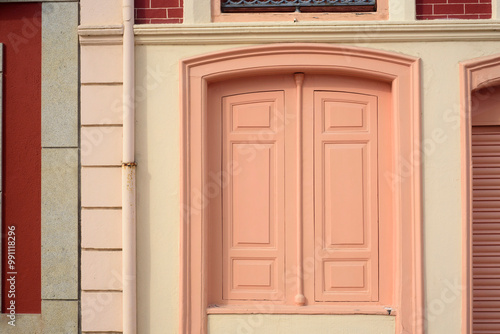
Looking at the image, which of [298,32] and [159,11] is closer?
[298,32]

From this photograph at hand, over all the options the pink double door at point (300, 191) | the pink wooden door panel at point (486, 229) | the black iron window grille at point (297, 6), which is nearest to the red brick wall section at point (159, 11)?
the black iron window grille at point (297, 6)

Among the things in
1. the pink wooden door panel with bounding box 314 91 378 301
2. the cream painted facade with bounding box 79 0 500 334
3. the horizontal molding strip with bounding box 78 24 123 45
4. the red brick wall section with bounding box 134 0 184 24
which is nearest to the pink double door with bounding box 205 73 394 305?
the pink wooden door panel with bounding box 314 91 378 301

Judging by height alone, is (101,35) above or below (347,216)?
above

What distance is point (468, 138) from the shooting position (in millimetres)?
4477

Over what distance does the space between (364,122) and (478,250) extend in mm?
1590

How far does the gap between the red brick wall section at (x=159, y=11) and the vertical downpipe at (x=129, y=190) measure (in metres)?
0.14

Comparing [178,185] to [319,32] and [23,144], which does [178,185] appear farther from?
[319,32]

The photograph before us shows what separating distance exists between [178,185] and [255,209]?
29.0 inches

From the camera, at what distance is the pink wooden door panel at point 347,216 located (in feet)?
15.1

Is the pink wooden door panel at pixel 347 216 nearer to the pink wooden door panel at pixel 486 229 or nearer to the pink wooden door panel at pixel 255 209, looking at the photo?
the pink wooden door panel at pixel 255 209

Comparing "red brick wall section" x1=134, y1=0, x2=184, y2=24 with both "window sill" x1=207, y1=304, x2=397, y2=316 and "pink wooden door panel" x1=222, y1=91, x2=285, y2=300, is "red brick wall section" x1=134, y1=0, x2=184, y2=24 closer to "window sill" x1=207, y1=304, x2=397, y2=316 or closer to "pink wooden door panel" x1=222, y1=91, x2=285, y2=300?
"pink wooden door panel" x1=222, y1=91, x2=285, y2=300

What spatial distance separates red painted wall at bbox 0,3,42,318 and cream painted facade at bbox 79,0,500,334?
48cm

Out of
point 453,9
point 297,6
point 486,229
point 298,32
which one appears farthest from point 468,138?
point 297,6

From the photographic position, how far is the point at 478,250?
4680 mm
